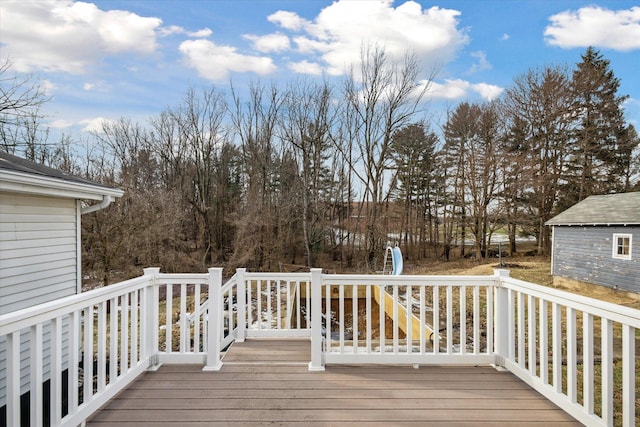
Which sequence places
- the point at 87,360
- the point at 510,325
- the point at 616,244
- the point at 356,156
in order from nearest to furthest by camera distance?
1. the point at 87,360
2. the point at 510,325
3. the point at 616,244
4. the point at 356,156

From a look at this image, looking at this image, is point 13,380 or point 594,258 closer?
point 13,380

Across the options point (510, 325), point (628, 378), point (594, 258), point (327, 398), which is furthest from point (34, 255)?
point (594, 258)

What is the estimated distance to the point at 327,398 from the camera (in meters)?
2.44

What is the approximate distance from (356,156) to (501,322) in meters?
14.2

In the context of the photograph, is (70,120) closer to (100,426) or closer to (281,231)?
(281,231)

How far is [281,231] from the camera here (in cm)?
1543

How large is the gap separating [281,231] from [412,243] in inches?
318

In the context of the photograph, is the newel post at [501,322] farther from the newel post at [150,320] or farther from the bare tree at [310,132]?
the bare tree at [310,132]

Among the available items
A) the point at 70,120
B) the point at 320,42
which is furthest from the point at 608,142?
the point at 70,120

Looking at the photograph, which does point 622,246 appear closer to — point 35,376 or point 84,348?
point 84,348

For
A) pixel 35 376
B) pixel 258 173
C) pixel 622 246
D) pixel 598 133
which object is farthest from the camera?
pixel 598 133

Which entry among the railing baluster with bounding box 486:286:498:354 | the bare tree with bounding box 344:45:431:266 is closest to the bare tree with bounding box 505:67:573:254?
the bare tree with bounding box 344:45:431:266

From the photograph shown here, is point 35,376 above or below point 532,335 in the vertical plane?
above

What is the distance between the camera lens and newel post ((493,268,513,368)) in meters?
2.95
